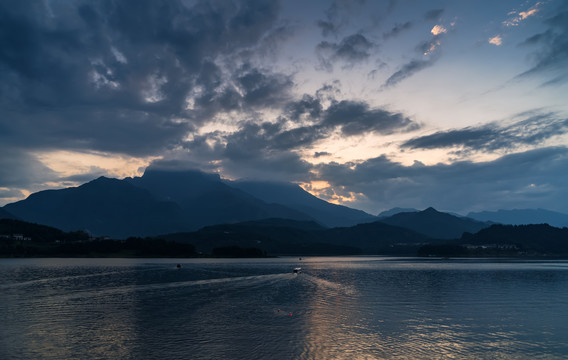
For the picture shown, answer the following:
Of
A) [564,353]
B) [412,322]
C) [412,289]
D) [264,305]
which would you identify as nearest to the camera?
[564,353]

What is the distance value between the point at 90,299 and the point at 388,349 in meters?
68.4

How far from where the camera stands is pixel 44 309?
71875mm

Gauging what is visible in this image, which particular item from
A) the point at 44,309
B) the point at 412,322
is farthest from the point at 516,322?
the point at 44,309

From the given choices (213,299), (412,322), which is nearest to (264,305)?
(213,299)

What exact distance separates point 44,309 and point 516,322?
8541 centimetres

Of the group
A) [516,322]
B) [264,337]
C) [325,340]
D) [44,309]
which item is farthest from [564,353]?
[44,309]

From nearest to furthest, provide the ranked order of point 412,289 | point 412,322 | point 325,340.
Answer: point 325,340 → point 412,322 → point 412,289

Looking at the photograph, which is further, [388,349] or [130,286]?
[130,286]

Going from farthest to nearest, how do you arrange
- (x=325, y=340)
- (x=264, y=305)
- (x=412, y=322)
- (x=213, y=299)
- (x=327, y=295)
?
1. (x=327, y=295)
2. (x=213, y=299)
3. (x=264, y=305)
4. (x=412, y=322)
5. (x=325, y=340)

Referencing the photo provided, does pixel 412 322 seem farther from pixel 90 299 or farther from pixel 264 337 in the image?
pixel 90 299

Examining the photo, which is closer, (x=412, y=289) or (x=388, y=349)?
(x=388, y=349)

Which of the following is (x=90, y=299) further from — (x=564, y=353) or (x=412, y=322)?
(x=564, y=353)

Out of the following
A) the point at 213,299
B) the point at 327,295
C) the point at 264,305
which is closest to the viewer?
the point at 264,305

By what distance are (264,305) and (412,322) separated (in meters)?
31.1
